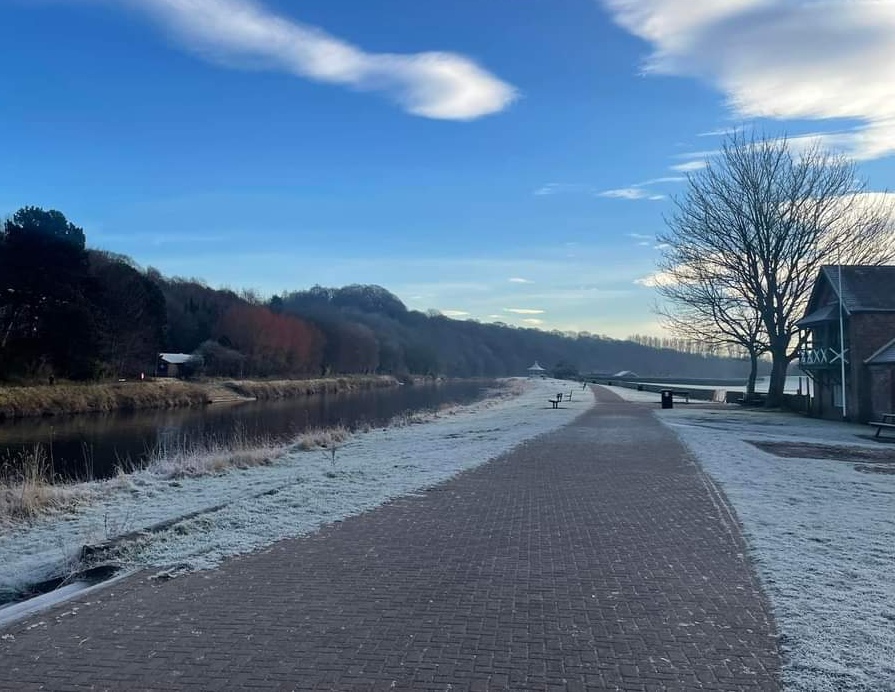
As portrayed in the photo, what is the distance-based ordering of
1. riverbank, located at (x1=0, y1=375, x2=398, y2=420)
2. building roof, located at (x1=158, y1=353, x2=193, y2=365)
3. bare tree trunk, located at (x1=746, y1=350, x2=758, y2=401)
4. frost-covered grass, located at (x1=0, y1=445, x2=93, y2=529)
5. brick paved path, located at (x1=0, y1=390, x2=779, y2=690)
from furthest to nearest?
building roof, located at (x1=158, y1=353, x2=193, y2=365), riverbank, located at (x1=0, y1=375, x2=398, y2=420), bare tree trunk, located at (x1=746, y1=350, x2=758, y2=401), frost-covered grass, located at (x1=0, y1=445, x2=93, y2=529), brick paved path, located at (x1=0, y1=390, x2=779, y2=690)

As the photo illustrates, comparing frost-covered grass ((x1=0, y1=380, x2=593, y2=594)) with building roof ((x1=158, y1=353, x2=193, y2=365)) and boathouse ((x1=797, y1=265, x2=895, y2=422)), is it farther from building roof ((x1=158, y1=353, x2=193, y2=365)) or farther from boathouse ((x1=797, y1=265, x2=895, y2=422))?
Result: building roof ((x1=158, y1=353, x2=193, y2=365))

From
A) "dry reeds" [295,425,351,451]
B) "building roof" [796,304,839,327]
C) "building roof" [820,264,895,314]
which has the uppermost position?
"building roof" [820,264,895,314]

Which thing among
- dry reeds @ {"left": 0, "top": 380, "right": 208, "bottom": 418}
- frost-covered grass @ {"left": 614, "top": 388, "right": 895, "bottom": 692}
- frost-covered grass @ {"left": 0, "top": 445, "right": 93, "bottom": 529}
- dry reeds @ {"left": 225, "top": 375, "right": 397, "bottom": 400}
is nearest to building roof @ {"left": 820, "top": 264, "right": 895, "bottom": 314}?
frost-covered grass @ {"left": 614, "top": 388, "right": 895, "bottom": 692}

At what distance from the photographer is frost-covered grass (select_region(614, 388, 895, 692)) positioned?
4.49 m

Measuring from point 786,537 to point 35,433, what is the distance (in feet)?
96.0

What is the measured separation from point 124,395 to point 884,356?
41.5 metres

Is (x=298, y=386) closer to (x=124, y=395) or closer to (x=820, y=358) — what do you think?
(x=124, y=395)

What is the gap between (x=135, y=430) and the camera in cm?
3062

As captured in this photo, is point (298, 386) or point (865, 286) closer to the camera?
point (865, 286)

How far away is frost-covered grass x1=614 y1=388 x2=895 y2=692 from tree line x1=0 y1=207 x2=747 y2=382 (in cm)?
4196

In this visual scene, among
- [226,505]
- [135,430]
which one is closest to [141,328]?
[135,430]

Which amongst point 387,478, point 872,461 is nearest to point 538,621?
point 387,478

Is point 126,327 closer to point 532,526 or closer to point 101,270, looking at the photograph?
point 101,270

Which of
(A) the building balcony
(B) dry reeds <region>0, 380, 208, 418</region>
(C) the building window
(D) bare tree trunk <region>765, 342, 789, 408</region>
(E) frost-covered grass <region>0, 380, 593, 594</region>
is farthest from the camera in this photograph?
(B) dry reeds <region>0, 380, 208, 418</region>
